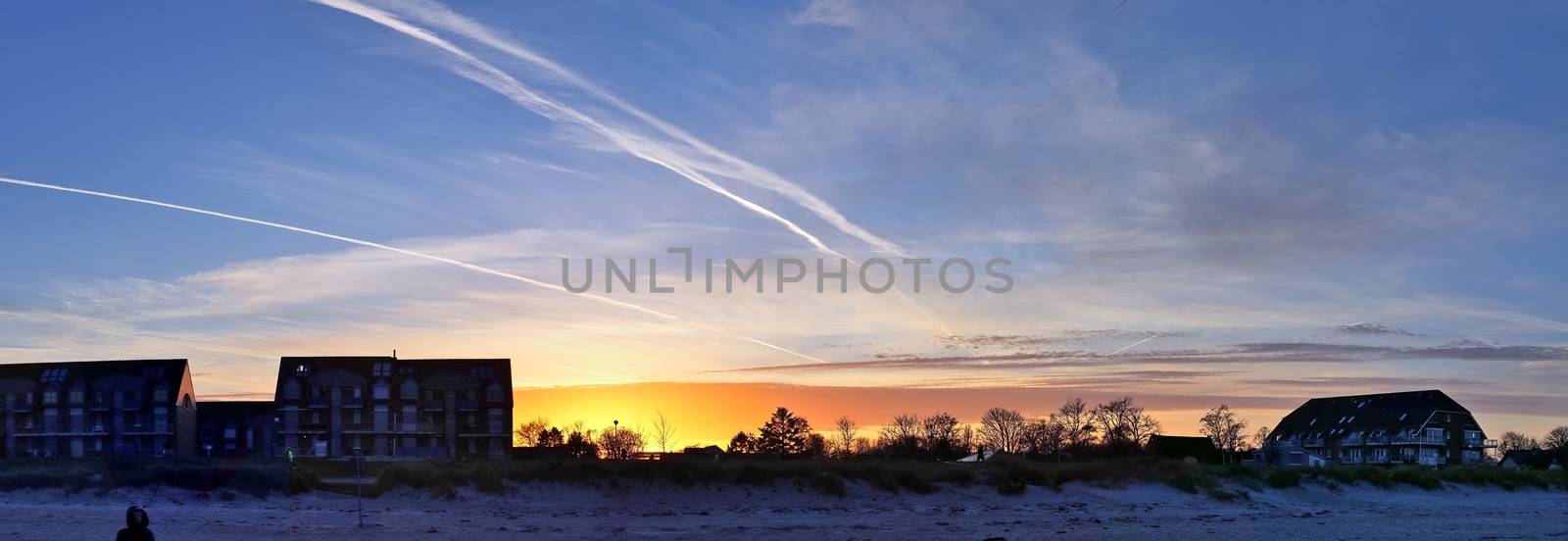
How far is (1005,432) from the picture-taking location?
11719cm

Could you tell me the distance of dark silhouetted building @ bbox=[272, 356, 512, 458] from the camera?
94.4 m

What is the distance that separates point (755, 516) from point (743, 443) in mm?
62742

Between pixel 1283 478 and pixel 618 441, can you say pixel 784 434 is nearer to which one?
pixel 618 441

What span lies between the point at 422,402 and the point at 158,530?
5457 centimetres

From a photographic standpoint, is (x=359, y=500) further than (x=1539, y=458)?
No

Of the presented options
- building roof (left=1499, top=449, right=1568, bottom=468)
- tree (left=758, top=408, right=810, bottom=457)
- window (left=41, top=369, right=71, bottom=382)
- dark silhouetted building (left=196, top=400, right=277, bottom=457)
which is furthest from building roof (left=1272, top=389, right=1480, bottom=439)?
window (left=41, top=369, right=71, bottom=382)

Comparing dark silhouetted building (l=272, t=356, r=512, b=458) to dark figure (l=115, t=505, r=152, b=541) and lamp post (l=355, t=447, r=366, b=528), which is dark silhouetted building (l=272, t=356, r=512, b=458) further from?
dark figure (l=115, t=505, r=152, b=541)

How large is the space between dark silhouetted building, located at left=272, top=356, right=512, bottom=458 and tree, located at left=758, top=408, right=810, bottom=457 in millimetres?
27679

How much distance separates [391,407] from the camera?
9469cm

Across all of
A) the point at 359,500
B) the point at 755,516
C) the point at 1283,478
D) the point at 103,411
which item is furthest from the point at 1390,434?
the point at 103,411

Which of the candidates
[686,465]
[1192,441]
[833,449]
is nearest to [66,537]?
[686,465]

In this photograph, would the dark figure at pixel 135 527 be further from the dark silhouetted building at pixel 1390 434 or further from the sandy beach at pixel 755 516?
the dark silhouetted building at pixel 1390 434

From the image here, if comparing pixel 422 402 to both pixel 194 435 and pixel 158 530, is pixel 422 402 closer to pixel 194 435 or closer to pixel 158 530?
pixel 194 435

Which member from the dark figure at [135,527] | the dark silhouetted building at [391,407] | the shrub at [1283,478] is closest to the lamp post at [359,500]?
the dark figure at [135,527]
